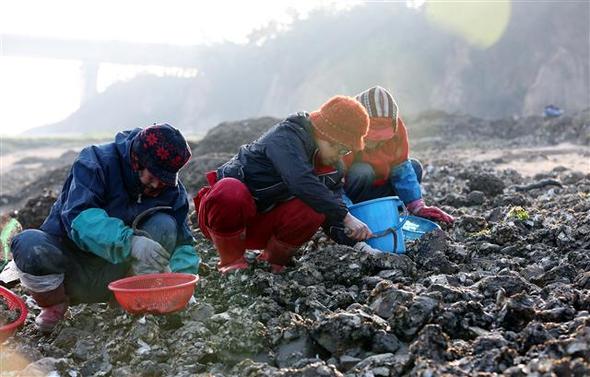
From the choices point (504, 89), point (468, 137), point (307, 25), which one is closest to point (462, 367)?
point (468, 137)

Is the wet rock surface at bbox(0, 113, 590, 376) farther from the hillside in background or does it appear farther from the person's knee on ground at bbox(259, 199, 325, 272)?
the hillside in background

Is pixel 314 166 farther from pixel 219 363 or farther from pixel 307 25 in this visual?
pixel 307 25

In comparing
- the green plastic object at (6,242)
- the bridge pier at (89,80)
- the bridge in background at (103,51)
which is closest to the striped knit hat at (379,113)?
the green plastic object at (6,242)

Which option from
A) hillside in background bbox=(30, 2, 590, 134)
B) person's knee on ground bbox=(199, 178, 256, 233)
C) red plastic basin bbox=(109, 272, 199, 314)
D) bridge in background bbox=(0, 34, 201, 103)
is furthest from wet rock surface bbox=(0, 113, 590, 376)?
bridge in background bbox=(0, 34, 201, 103)

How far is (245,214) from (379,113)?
3.85 feet

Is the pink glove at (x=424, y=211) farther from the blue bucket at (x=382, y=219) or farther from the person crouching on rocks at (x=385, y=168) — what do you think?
the blue bucket at (x=382, y=219)

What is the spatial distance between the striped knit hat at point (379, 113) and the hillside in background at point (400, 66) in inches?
1139

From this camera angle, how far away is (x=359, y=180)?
4.57 meters

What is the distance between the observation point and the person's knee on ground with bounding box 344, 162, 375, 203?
4559 millimetres

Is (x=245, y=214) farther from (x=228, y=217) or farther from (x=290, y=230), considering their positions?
(x=290, y=230)

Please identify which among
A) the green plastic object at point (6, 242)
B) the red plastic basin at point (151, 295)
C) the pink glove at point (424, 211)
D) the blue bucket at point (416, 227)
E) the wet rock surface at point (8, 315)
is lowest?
the green plastic object at point (6, 242)

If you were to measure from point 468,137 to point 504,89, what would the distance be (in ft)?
48.1

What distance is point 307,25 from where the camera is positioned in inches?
1933

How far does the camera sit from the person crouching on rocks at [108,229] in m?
3.19
